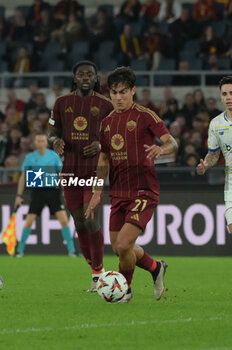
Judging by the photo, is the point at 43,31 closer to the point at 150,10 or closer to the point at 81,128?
the point at 150,10

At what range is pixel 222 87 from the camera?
31.6 ft

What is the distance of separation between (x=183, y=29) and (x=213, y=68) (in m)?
1.37

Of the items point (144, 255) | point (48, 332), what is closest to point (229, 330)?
point (48, 332)

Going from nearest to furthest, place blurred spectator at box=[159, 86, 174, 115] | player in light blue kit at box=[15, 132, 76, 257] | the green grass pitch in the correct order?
the green grass pitch
player in light blue kit at box=[15, 132, 76, 257]
blurred spectator at box=[159, 86, 174, 115]

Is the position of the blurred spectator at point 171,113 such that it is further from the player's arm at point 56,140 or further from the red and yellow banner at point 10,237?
the player's arm at point 56,140

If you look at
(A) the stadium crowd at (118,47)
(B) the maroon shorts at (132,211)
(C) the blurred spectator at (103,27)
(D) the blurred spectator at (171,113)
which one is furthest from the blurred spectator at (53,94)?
(B) the maroon shorts at (132,211)

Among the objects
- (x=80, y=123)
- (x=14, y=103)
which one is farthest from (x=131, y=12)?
(x=80, y=123)

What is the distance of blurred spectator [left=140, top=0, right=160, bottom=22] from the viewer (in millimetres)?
22622

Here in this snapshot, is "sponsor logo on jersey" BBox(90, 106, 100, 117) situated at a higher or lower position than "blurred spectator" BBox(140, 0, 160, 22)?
lower

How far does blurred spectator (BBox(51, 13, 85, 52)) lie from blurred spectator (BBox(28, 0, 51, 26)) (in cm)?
103

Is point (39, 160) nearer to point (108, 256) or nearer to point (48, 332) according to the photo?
point (108, 256)

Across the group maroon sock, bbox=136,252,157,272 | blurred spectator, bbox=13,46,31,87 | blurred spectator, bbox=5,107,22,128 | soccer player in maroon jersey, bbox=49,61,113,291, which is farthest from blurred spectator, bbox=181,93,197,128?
maroon sock, bbox=136,252,157,272

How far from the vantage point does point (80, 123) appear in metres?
10.3

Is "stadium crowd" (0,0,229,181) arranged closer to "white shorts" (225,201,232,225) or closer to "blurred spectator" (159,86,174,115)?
"blurred spectator" (159,86,174,115)
